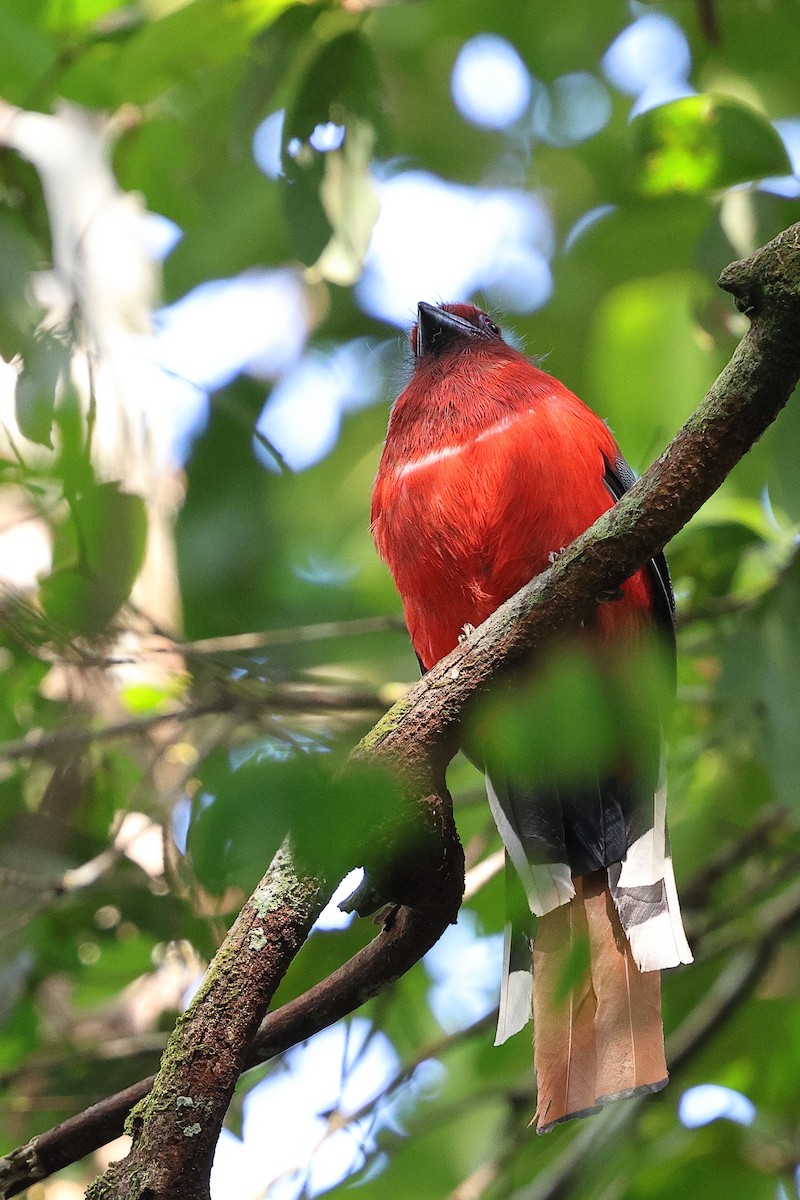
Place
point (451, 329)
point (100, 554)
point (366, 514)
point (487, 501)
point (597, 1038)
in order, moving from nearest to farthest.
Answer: point (100, 554), point (597, 1038), point (487, 501), point (366, 514), point (451, 329)

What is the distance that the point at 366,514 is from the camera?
4203 mm

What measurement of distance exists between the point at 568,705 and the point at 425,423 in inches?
102

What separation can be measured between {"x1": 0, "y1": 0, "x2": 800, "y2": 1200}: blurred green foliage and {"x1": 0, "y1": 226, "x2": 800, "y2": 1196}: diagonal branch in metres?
0.17

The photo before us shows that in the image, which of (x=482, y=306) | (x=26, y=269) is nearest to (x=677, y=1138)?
(x=26, y=269)

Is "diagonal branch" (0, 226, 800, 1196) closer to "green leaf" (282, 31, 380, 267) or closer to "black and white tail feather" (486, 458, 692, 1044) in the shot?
"black and white tail feather" (486, 458, 692, 1044)

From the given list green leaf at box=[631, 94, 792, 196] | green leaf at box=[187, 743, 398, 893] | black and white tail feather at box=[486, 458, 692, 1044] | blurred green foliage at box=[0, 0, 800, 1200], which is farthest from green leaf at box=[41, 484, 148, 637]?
green leaf at box=[631, 94, 792, 196]

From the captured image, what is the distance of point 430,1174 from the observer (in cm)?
408

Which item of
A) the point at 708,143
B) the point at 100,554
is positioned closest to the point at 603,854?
the point at 708,143

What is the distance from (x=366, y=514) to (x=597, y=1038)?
192 cm

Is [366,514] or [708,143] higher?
[708,143]

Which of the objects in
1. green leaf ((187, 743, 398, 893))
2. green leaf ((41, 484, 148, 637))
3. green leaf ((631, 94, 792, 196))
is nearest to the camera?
green leaf ((187, 743, 398, 893))

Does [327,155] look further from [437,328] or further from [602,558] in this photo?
[602,558]

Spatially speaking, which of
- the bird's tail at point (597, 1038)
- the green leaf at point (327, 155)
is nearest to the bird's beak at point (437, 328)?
the green leaf at point (327, 155)

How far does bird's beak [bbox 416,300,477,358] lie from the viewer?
431 centimetres
